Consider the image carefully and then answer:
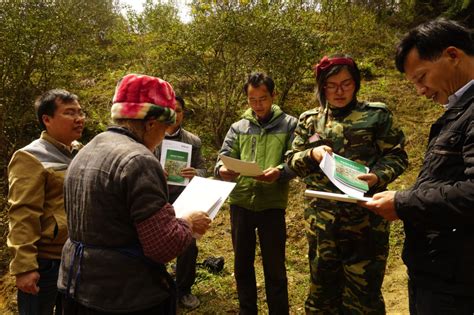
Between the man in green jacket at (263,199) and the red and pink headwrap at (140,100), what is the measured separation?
145cm

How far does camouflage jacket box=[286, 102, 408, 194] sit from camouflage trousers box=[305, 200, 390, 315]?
0.19 m

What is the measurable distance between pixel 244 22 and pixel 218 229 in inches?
151

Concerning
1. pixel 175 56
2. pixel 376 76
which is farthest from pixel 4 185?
pixel 376 76

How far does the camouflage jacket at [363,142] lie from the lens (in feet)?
8.18

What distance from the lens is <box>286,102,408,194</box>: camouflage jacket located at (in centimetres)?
249

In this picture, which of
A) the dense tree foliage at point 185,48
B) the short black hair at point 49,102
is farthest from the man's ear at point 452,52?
the dense tree foliage at point 185,48

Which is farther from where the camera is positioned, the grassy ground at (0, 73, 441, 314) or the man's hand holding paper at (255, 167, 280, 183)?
the grassy ground at (0, 73, 441, 314)

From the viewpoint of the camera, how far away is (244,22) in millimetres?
6910

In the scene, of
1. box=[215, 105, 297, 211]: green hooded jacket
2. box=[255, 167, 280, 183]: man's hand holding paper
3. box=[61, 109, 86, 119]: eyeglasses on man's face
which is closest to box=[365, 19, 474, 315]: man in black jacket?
box=[255, 167, 280, 183]: man's hand holding paper

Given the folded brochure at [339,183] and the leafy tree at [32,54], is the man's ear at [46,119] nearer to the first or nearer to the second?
the folded brochure at [339,183]

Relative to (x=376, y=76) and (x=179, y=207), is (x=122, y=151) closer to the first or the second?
(x=179, y=207)

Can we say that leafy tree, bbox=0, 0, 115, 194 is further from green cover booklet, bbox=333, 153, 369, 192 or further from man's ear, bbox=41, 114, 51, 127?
green cover booklet, bbox=333, 153, 369, 192

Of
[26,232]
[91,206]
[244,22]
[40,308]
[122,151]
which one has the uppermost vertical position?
[244,22]

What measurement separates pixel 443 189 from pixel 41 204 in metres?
2.28
